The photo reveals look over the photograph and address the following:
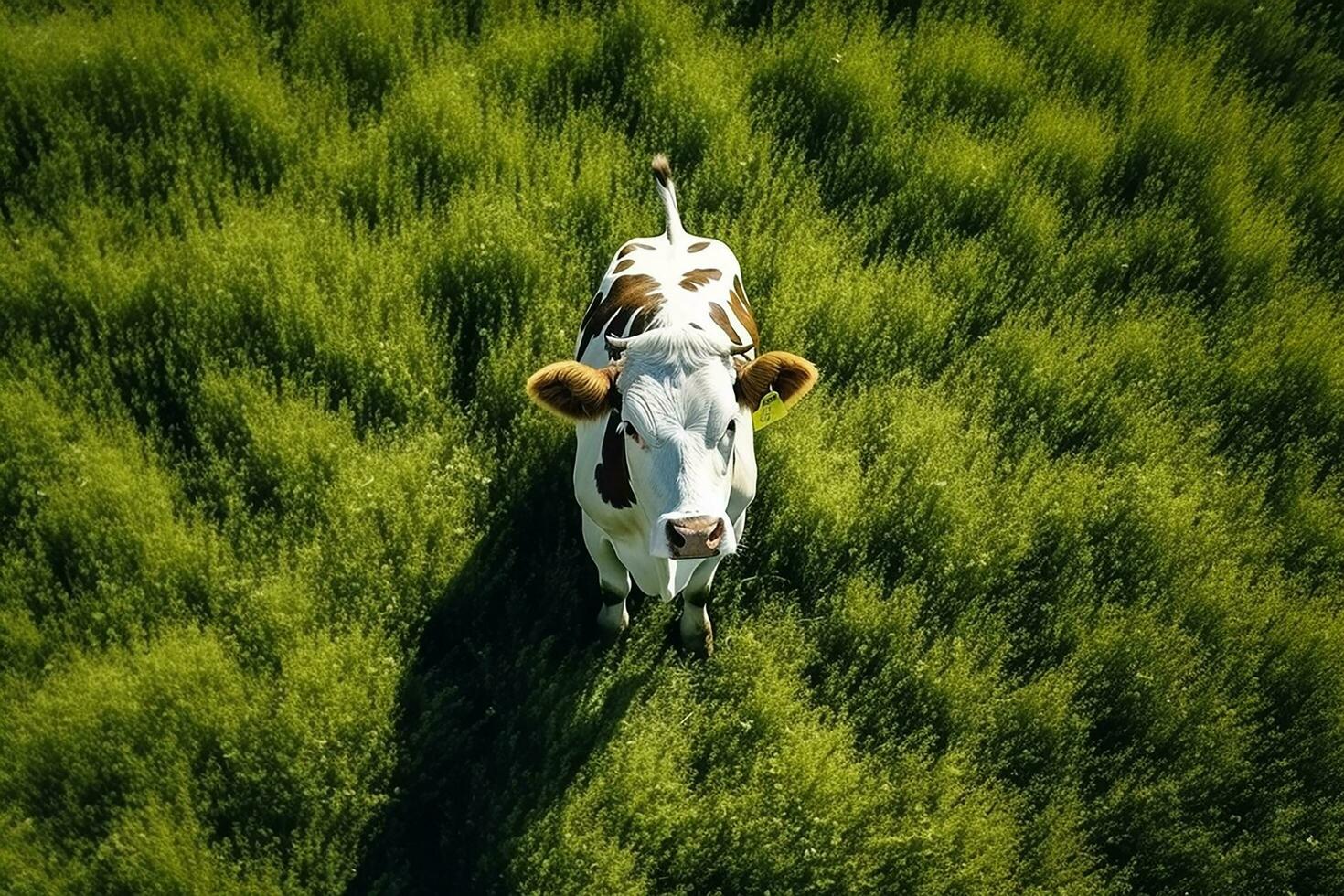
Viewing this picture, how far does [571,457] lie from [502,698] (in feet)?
4.46

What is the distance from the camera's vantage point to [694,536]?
298 centimetres

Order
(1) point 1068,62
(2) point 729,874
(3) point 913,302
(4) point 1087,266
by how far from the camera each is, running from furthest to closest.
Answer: (1) point 1068,62
(4) point 1087,266
(3) point 913,302
(2) point 729,874

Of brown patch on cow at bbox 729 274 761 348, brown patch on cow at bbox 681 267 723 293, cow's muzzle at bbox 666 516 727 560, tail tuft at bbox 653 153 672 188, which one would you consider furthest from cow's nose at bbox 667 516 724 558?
tail tuft at bbox 653 153 672 188

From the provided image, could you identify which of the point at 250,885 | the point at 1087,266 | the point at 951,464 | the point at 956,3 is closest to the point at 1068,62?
the point at 956,3

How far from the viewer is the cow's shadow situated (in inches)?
150

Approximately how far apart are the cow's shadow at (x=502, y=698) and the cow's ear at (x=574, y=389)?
53.0 inches

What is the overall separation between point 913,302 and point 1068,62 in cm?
280

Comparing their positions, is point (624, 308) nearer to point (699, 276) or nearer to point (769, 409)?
point (699, 276)

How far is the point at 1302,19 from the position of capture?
675 centimetres

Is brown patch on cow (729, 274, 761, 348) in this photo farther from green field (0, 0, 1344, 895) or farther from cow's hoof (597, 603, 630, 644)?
cow's hoof (597, 603, 630, 644)

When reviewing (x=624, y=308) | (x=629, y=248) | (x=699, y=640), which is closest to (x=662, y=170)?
(x=629, y=248)

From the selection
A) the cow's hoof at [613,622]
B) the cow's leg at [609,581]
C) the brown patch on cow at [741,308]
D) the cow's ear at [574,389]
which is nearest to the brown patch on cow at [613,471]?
the cow's ear at [574,389]

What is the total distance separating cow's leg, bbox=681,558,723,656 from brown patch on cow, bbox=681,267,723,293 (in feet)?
4.74

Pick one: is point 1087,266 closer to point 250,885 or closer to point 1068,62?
point 1068,62
